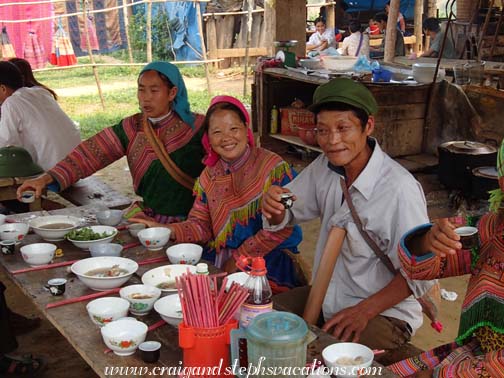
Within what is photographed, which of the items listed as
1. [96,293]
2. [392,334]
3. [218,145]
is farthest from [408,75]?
[96,293]

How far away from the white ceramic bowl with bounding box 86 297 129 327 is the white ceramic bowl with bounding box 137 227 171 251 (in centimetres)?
71

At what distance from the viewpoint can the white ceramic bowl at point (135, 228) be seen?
10.5 ft

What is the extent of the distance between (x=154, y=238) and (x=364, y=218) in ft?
3.31

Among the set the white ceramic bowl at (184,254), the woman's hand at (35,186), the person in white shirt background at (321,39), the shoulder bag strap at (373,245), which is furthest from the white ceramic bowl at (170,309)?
the person in white shirt background at (321,39)

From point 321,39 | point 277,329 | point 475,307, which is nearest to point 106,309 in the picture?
point 277,329

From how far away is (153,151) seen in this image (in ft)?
12.9

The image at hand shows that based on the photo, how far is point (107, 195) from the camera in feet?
15.1

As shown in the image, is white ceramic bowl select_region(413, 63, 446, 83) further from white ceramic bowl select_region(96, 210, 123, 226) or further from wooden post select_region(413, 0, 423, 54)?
wooden post select_region(413, 0, 423, 54)

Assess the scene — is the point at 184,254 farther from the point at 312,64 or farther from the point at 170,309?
the point at 312,64

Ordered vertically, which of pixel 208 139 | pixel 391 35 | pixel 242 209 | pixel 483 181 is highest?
pixel 208 139

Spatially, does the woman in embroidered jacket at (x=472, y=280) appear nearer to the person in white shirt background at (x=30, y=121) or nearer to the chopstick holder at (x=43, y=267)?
the chopstick holder at (x=43, y=267)

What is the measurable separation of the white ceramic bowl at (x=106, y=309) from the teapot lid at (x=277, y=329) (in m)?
0.66

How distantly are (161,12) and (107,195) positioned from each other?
1189 centimetres

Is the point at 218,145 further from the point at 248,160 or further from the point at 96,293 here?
the point at 96,293
